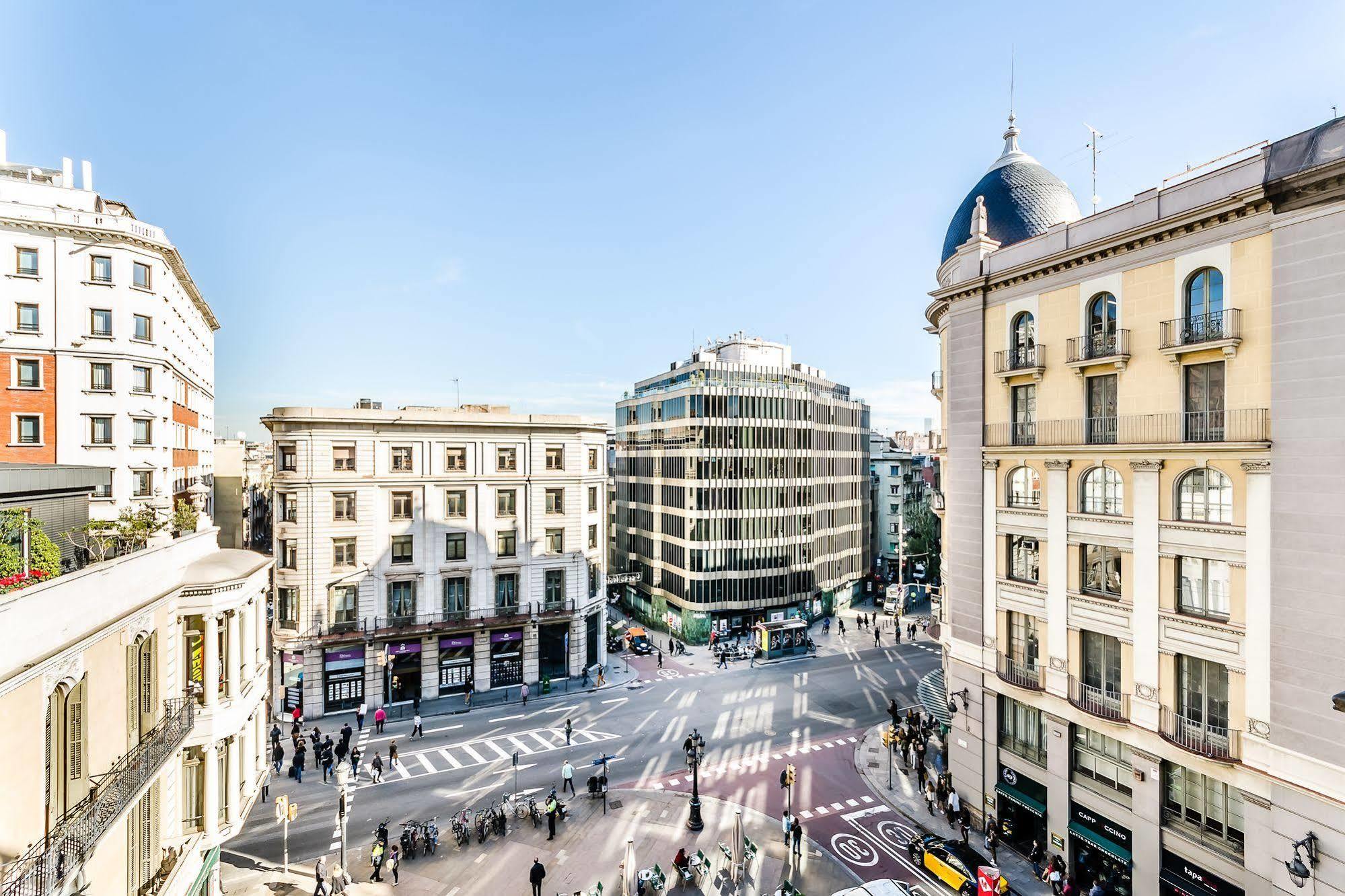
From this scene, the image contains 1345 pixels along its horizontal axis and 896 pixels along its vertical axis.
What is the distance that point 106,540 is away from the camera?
15.5 meters

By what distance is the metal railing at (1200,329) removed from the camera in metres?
16.8

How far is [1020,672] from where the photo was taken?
22.4 meters

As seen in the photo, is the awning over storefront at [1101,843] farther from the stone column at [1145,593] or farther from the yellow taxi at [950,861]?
the stone column at [1145,593]

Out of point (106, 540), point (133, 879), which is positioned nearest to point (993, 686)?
point (133, 879)

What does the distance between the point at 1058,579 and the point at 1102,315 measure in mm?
8458

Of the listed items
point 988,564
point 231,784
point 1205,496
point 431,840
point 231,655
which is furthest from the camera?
point 988,564

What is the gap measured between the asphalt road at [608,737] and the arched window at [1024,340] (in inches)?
769

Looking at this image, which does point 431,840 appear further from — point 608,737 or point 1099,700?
point 1099,700

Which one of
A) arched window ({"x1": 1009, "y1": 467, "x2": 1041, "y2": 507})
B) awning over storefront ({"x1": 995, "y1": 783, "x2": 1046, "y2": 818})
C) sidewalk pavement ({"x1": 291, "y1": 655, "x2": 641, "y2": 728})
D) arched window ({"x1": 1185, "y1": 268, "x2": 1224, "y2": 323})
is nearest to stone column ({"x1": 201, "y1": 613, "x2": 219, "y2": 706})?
sidewalk pavement ({"x1": 291, "y1": 655, "x2": 641, "y2": 728})

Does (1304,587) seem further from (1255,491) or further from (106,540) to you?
(106,540)

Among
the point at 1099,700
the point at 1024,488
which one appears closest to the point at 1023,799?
the point at 1099,700

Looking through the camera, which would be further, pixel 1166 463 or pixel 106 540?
pixel 1166 463

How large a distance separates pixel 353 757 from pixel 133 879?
18575 mm

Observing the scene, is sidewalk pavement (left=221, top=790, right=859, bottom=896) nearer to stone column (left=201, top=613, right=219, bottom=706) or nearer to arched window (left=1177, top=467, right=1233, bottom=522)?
stone column (left=201, top=613, right=219, bottom=706)
